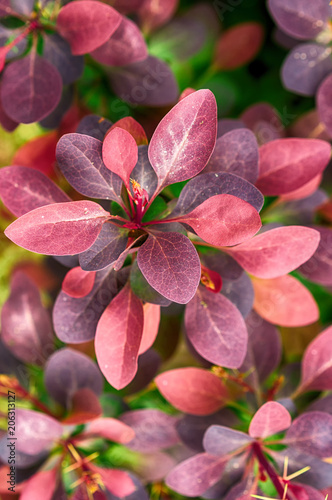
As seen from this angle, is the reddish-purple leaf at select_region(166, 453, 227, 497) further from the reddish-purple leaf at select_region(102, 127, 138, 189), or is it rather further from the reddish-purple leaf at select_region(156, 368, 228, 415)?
the reddish-purple leaf at select_region(102, 127, 138, 189)

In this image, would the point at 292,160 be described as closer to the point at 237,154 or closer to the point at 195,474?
the point at 237,154

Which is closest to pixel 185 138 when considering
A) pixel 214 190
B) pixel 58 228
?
pixel 214 190

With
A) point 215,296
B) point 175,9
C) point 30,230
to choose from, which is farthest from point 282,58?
point 30,230

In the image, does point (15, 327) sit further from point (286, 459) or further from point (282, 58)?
point (282, 58)

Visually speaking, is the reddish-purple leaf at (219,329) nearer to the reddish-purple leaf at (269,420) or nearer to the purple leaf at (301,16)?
the reddish-purple leaf at (269,420)

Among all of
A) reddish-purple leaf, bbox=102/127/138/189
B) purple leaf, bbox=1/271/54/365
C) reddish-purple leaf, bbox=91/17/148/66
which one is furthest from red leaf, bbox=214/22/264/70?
purple leaf, bbox=1/271/54/365
